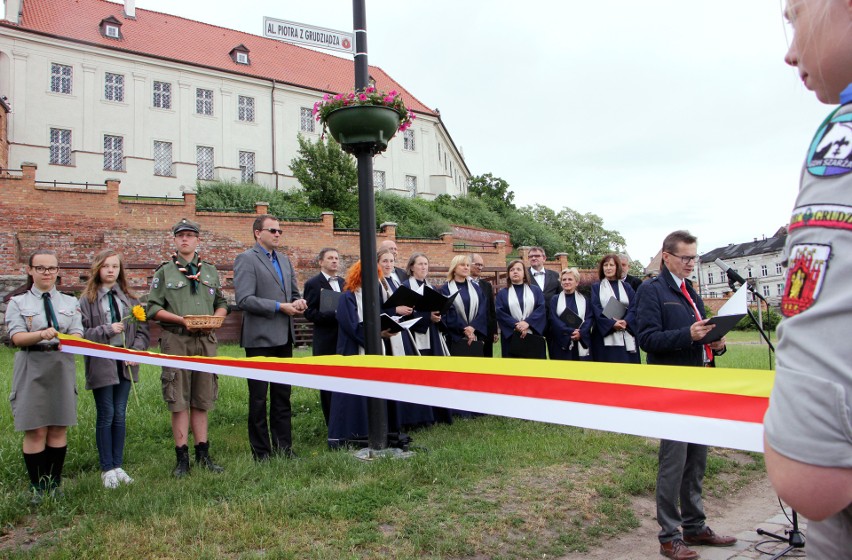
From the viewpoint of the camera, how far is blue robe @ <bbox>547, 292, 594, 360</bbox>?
895 cm

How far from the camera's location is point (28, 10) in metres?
37.2

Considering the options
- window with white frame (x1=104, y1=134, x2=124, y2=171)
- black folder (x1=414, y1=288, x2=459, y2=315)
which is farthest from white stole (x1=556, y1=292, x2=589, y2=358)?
window with white frame (x1=104, y1=134, x2=124, y2=171)

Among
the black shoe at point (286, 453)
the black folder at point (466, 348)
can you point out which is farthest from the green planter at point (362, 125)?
the black folder at point (466, 348)

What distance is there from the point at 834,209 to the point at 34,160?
41.2 metres

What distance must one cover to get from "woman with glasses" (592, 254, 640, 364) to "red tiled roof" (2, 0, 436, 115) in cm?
3853

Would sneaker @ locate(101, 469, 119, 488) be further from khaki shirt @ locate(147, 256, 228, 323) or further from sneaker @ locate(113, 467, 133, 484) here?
khaki shirt @ locate(147, 256, 228, 323)

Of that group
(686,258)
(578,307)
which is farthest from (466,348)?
(686,258)

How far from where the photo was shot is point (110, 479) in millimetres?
5441

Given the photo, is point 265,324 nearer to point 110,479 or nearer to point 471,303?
point 110,479

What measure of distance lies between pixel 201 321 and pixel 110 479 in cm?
156

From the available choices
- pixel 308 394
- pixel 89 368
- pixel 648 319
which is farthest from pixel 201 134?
pixel 648 319

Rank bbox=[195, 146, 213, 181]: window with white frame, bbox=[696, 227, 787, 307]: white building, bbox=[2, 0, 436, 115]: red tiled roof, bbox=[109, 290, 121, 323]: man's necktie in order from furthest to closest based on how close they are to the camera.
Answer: bbox=[696, 227, 787, 307]: white building < bbox=[195, 146, 213, 181]: window with white frame < bbox=[2, 0, 436, 115]: red tiled roof < bbox=[109, 290, 121, 323]: man's necktie

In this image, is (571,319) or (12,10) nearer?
(571,319)

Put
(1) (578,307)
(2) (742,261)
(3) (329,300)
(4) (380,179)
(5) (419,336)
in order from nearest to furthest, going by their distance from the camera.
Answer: (3) (329,300), (5) (419,336), (1) (578,307), (4) (380,179), (2) (742,261)
